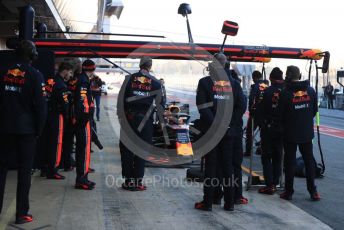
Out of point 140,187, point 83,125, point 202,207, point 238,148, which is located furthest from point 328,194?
point 83,125

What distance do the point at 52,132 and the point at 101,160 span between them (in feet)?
7.01

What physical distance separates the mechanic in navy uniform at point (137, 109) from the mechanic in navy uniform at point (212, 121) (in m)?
1.13

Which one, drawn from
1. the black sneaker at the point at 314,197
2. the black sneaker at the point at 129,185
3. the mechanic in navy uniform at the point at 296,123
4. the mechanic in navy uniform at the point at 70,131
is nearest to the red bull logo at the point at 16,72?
the mechanic in navy uniform at the point at 70,131

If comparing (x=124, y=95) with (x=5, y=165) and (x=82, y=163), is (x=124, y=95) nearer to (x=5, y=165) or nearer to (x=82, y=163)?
(x=82, y=163)

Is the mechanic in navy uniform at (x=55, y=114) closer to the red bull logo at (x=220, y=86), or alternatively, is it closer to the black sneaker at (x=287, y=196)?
the red bull logo at (x=220, y=86)

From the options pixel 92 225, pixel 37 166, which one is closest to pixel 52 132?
pixel 37 166

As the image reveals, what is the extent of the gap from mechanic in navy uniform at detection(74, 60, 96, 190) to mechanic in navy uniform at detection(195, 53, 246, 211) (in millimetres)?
1772

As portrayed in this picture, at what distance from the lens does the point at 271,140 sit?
7.45m

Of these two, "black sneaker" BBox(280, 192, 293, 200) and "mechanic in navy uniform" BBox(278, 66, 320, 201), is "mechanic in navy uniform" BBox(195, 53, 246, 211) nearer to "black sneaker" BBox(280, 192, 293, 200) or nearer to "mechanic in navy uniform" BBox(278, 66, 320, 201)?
"mechanic in navy uniform" BBox(278, 66, 320, 201)

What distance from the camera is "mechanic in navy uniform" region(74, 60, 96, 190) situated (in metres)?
6.96

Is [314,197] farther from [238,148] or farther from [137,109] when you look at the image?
[137,109]

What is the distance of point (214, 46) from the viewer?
805cm

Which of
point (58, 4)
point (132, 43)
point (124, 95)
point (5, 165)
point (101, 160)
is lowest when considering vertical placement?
point (101, 160)

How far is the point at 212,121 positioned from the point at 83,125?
2.03 metres
